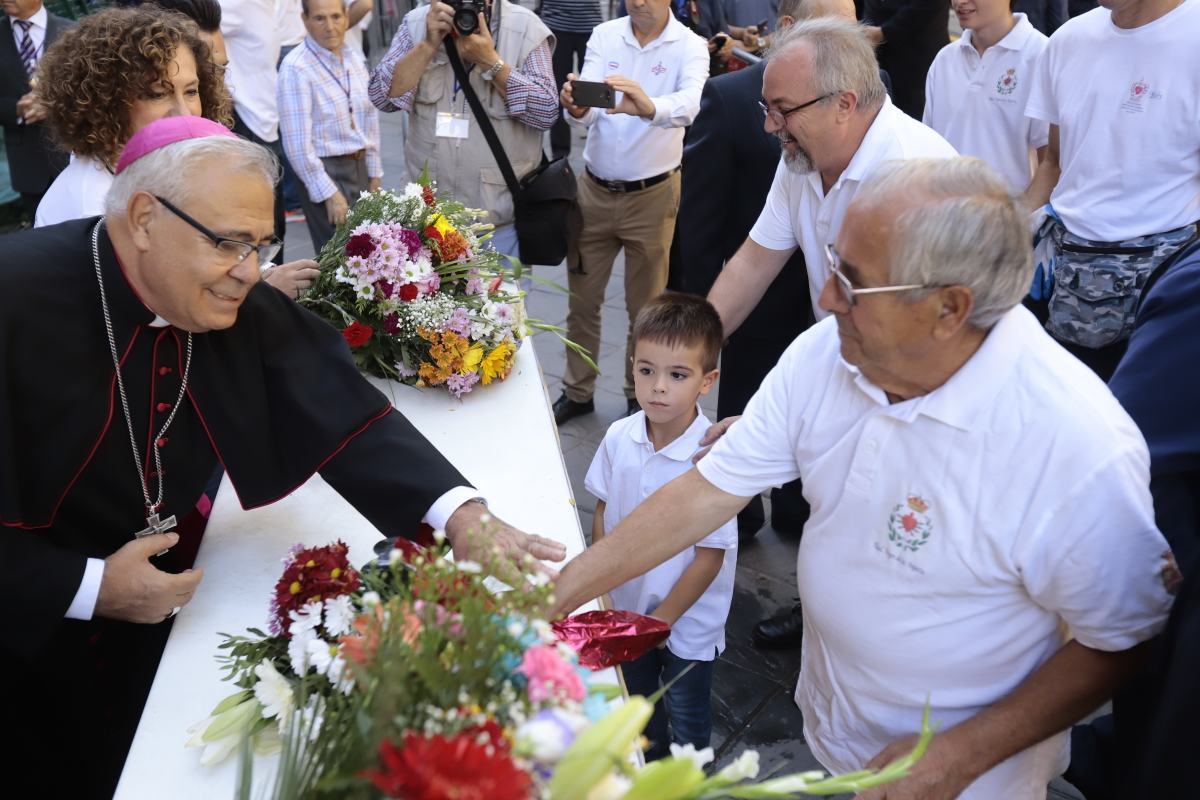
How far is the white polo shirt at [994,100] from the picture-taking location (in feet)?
14.3

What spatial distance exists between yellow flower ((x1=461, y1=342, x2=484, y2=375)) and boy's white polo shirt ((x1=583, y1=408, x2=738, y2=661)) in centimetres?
60

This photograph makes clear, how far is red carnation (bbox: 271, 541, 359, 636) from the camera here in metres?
1.92

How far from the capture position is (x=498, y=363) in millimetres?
3340

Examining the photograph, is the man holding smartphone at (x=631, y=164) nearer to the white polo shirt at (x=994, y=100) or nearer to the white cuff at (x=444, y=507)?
the white polo shirt at (x=994, y=100)

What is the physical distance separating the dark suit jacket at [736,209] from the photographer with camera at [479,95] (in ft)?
3.44

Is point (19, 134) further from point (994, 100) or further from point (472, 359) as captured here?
point (994, 100)

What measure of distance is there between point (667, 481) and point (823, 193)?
1073 millimetres

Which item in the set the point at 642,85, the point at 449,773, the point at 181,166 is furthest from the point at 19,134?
the point at 449,773

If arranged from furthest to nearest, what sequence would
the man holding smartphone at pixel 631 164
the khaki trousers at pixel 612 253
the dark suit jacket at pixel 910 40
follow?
1. the dark suit jacket at pixel 910 40
2. the khaki trousers at pixel 612 253
3. the man holding smartphone at pixel 631 164

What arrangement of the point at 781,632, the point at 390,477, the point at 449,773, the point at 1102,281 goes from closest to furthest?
the point at 449,773 → the point at 390,477 → the point at 781,632 → the point at 1102,281

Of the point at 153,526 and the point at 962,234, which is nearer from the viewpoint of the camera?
the point at 962,234

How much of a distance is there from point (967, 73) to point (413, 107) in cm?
258

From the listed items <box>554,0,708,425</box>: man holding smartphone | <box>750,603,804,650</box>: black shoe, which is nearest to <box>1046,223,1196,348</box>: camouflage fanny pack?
<box>750,603,804,650</box>: black shoe

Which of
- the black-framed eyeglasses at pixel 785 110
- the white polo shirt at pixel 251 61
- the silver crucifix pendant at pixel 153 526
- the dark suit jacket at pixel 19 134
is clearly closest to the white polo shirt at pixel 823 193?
the black-framed eyeglasses at pixel 785 110
